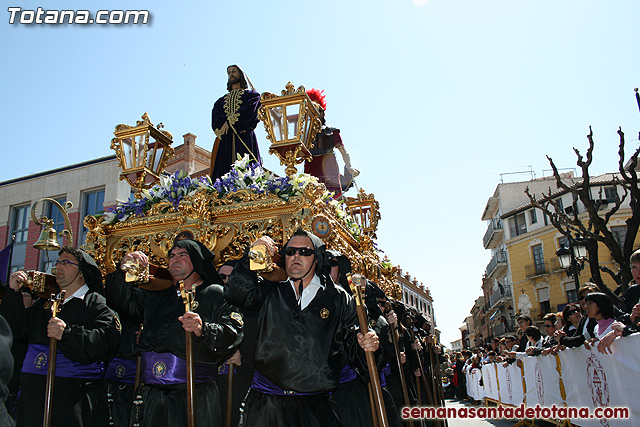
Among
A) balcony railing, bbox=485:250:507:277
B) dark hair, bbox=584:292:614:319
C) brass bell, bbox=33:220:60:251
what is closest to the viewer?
dark hair, bbox=584:292:614:319

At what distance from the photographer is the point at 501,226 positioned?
4638 cm

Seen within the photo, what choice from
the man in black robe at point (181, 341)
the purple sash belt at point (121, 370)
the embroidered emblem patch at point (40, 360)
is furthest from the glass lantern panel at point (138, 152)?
the embroidered emblem patch at point (40, 360)

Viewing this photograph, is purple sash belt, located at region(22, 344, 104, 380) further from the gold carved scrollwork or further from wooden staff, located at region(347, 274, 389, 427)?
wooden staff, located at region(347, 274, 389, 427)

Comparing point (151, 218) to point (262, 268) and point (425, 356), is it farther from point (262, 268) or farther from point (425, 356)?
point (425, 356)

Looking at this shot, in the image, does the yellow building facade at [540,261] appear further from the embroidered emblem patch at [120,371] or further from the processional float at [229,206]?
the embroidered emblem patch at [120,371]

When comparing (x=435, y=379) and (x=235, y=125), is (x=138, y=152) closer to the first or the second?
(x=235, y=125)

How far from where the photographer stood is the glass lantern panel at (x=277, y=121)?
6.14m

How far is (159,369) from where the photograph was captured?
149 inches

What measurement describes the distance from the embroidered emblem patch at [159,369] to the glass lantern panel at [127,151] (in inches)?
152

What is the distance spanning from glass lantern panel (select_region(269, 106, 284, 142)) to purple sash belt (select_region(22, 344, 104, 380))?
126 inches

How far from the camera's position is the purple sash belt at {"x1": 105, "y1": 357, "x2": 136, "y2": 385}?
5.23 meters

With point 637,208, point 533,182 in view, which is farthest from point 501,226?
point 637,208

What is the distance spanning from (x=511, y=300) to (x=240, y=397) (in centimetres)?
4256

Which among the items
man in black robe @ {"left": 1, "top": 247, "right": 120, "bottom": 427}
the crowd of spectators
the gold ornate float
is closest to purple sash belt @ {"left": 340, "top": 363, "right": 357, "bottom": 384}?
the gold ornate float
